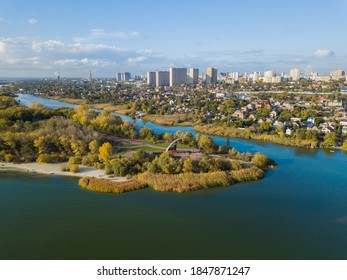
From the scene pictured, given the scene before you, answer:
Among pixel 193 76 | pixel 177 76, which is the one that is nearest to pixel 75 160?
pixel 177 76

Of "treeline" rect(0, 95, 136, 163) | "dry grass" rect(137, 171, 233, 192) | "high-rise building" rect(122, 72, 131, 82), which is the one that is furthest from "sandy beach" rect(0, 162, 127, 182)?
"high-rise building" rect(122, 72, 131, 82)

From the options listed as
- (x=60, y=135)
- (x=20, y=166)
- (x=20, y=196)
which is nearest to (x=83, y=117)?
(x=60, y=135)

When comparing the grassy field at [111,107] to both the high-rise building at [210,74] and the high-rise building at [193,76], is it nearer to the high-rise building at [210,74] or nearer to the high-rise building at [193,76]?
the high-rise building at [210,74]

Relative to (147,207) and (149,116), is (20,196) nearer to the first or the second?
(147,207)

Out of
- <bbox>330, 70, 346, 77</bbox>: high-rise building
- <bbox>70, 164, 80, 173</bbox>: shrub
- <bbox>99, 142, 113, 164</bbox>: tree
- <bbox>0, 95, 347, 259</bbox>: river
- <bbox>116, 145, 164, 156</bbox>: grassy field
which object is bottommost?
<bbox>0, 95, 347, 259</bbox>: river

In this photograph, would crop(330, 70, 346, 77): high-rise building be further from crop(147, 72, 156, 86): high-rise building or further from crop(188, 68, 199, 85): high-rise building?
crop(147, 72, 156, 86): high-rise building

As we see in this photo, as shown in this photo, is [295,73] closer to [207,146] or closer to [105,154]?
[207,146]

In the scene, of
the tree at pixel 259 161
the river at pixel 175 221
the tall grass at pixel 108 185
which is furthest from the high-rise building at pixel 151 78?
the tall grass at pixel 108 185
